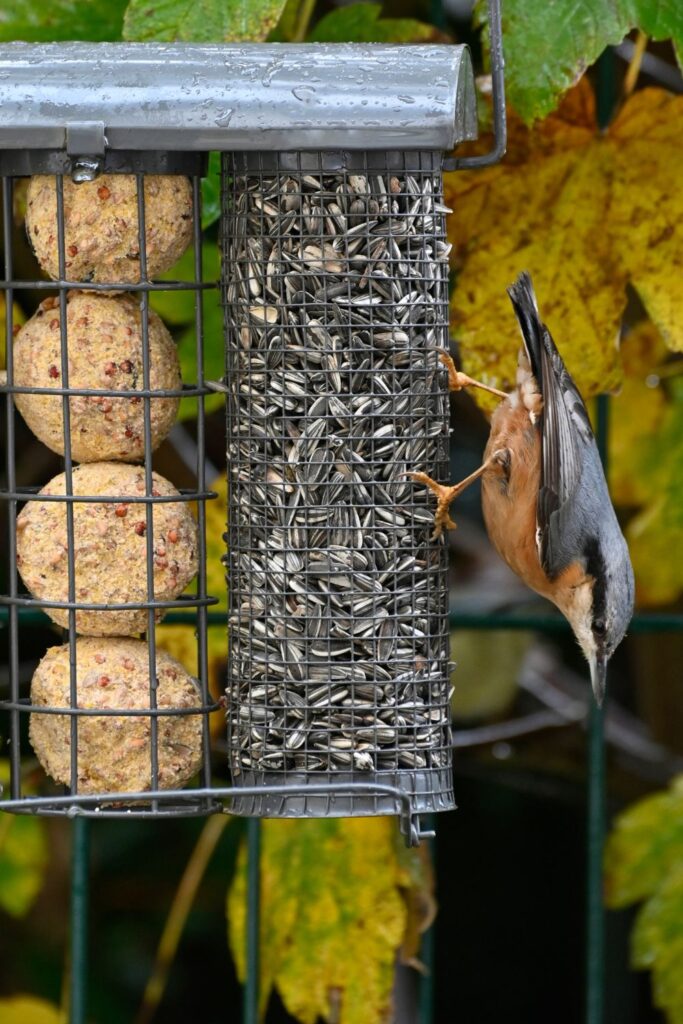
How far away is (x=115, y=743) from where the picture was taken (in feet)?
10.0

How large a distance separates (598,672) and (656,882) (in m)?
0.77

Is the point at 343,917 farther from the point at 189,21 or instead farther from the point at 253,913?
the point at 189,21

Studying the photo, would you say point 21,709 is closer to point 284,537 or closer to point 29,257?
point 284,537

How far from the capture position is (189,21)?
10.2ft

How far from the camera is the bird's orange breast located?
3.62m

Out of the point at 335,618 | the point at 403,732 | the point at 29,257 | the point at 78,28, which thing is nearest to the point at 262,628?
the point at 335,618

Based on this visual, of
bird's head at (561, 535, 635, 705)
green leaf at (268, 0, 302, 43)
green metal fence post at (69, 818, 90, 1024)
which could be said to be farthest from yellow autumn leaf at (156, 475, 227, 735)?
green leaf at (268, 0, 302, 43)

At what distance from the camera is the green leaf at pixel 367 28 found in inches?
136

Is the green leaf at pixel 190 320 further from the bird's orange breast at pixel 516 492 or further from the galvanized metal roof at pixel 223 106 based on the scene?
the galvanized metal roof at pixel 223 106

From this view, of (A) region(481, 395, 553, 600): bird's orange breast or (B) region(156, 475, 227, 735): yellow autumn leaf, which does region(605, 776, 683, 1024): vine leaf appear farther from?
(B) region(156, 475, 227, 735): yellow autumn leaf

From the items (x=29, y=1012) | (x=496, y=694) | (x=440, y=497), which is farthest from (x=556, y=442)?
(x=29, y=1012)

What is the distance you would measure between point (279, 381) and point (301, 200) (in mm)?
356

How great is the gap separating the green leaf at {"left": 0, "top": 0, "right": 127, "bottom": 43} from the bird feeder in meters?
0.39

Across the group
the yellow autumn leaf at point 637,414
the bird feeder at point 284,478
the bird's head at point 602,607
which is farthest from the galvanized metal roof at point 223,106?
the yellow autumn leaf at point 637,414
